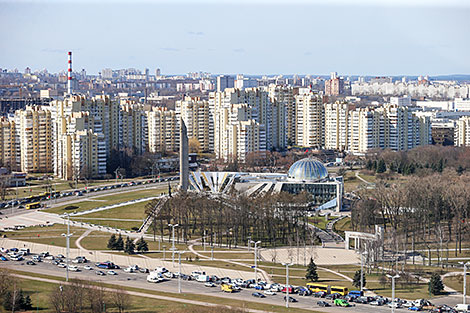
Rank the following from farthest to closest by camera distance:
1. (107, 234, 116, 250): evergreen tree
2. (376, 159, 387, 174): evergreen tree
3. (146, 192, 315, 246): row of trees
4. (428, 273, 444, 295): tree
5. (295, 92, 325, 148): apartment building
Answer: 1. (295, 92, 325, 148): apartment building
2. (376, 159, 387, 174): evergreen tree
3. (146, 192, 315, 246): row of trees
4. (107, 234, 116, 250): evergreen tree
5. (428, 273, 444, 295): tree

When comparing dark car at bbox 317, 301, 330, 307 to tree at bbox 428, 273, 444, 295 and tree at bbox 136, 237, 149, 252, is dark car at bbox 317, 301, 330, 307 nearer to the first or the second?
tree at bbox 428, 273, 444, 295

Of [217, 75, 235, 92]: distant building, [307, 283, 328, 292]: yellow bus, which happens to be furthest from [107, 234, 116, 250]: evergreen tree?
[217, 75, 235, 92]: distant building

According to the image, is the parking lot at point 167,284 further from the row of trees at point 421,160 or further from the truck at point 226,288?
the row of trees at point 421,160

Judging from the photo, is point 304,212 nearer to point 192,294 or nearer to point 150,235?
point 150,235

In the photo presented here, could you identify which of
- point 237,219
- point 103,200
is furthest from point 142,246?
point 103,200

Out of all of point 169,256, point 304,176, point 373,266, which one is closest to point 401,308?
point 373,266
